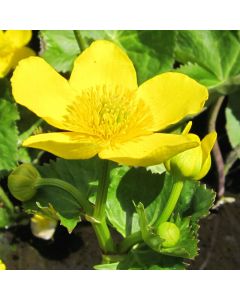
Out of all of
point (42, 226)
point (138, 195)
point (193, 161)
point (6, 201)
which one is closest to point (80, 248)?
point (42, 226)

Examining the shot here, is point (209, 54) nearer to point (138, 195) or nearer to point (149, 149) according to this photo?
point (138, 195)

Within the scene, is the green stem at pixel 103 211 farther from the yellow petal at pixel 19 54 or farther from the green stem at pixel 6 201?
the yellow petal at pixel 19 54

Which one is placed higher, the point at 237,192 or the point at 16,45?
the point at 16,45

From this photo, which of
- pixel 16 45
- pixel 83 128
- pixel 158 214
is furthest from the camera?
pixel 16 45

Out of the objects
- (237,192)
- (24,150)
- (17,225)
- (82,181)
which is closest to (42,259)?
(17,225)

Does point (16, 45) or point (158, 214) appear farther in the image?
point (16, 45)

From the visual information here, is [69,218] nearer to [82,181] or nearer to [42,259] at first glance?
[82,181]
